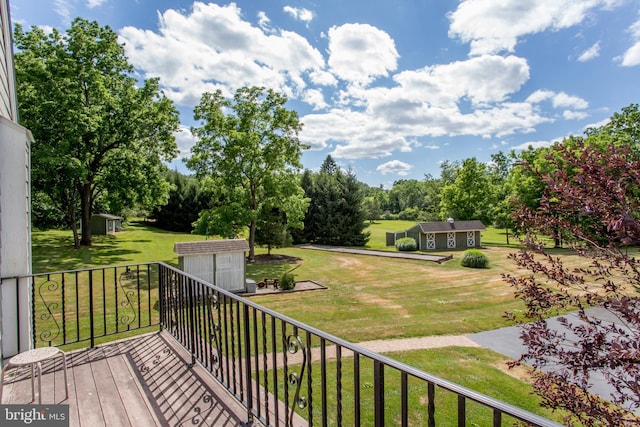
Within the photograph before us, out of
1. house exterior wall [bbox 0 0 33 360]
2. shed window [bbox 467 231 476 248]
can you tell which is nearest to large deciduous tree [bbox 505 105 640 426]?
house exterior wall [bbox 0 0 33 360]

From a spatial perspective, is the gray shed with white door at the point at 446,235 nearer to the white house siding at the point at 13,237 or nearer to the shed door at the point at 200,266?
the shed door at the point at 200,266

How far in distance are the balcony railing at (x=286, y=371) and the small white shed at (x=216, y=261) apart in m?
2.31

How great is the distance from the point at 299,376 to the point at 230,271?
10.2 m

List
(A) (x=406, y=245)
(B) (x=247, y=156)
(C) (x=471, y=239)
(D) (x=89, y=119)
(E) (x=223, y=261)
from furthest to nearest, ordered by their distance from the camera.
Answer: (C) (x=471, y=239) → (A) (x=406, y=245) → (B) (x=247, y=156) → (D) (x=89, y=119) → (E) (x=223, y=261)

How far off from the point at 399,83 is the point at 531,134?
21339mm

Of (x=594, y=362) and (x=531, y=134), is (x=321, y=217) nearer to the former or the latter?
(x=531, y=134)

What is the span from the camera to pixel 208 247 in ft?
36.6

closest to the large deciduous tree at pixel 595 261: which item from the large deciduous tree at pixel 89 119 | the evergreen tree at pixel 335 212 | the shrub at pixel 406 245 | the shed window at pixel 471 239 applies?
the large deciduous tree at pixel 89 119

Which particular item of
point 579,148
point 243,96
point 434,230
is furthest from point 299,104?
point 579,148

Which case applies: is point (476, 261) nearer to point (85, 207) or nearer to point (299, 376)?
point (299, 376)

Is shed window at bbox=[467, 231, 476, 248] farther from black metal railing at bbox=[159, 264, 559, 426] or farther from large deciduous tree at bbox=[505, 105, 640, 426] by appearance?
large deciduous tree at bbox=[505, 105, 640, 426]

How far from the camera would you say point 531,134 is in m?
32.1

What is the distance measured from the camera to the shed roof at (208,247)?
10.6 metres

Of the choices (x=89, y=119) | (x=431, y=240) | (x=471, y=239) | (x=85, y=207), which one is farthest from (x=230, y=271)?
(x=471, y=239)
